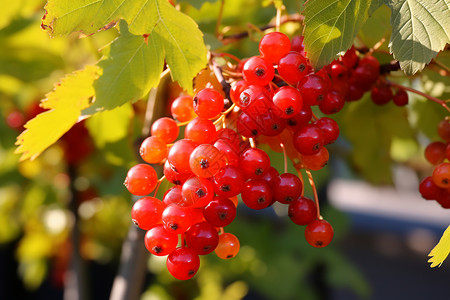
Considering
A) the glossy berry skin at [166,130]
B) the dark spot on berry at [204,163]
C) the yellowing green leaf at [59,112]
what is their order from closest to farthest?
the dark spot on berry at [204,163] < the glossy berry skin at [166,130] < the yellowing green leaf at [59,112]

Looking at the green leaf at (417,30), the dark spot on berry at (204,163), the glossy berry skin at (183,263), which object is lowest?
the glossy berry skin at (183,263)

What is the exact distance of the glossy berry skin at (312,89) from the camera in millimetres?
570

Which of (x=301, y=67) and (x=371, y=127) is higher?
(x=301, y=67)

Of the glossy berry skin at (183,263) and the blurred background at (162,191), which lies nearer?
the glossy berry skin at (183,263)

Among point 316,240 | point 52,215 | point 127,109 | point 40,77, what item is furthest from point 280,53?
point 52,215

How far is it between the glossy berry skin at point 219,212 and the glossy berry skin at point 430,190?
0.32 metres

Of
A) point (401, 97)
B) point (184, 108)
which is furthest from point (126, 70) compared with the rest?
point (401, 97)

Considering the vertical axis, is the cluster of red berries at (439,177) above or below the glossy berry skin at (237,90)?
below

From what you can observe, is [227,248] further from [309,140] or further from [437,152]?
[437,152]

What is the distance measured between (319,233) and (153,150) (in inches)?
9.6

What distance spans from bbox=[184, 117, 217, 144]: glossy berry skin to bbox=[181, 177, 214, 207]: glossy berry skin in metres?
0.05

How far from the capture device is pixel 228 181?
1.75 feet

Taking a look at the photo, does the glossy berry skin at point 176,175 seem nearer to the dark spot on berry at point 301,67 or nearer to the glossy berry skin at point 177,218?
the glossy berry skin at point 177,218

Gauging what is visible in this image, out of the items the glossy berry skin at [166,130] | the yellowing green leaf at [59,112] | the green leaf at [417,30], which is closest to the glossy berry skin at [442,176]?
the green leaf at [417,30]
